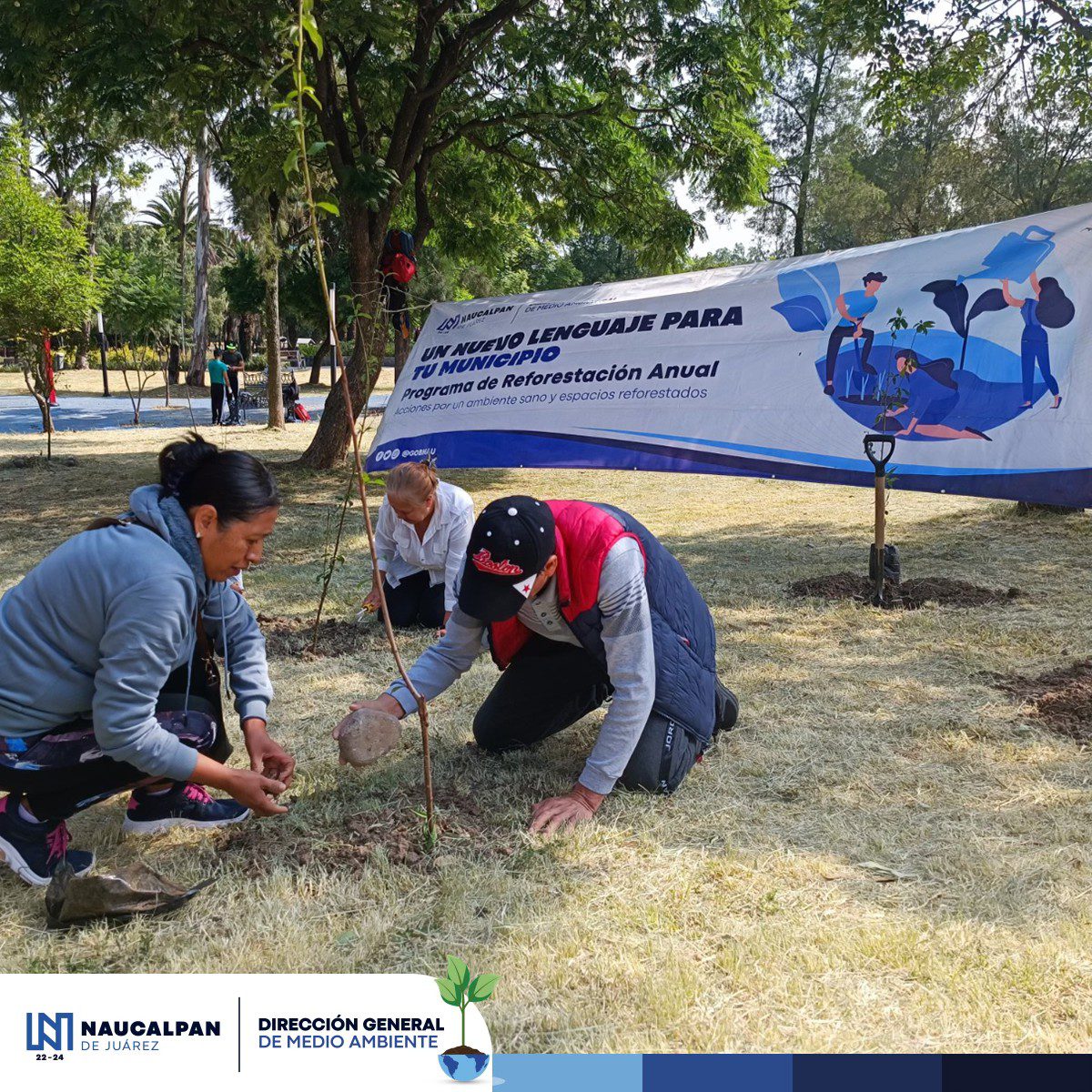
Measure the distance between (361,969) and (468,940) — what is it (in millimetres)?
272

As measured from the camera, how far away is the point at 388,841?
2898mm

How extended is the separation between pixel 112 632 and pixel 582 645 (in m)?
1.36

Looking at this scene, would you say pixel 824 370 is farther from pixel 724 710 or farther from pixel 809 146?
pixel 809 146

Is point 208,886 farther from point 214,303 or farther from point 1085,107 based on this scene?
point 214,303

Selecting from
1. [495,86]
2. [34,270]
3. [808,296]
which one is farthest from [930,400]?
[34,270]

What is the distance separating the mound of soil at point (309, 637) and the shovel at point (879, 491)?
2881 mm

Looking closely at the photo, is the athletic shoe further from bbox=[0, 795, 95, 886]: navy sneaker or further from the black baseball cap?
bbox=[0, 795, 95, 886]: navy sneaker

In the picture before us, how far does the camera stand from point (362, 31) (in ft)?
25.0

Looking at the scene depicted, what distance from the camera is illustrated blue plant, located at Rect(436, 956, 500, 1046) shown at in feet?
6.48

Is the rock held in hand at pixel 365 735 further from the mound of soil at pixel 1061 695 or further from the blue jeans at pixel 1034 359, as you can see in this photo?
the blue jeans at pixel 1034 359

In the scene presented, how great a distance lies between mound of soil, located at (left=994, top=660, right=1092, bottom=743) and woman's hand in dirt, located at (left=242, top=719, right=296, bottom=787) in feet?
9.35

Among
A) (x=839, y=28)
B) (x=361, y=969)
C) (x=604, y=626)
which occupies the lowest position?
(x=361, y=969)

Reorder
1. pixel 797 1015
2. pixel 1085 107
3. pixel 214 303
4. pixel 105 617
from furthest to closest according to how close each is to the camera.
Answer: pixel 214 303, pixel 1085 107, pixel 105 617, pixel 797 1015

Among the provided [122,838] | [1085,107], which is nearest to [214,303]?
[1085,107]
